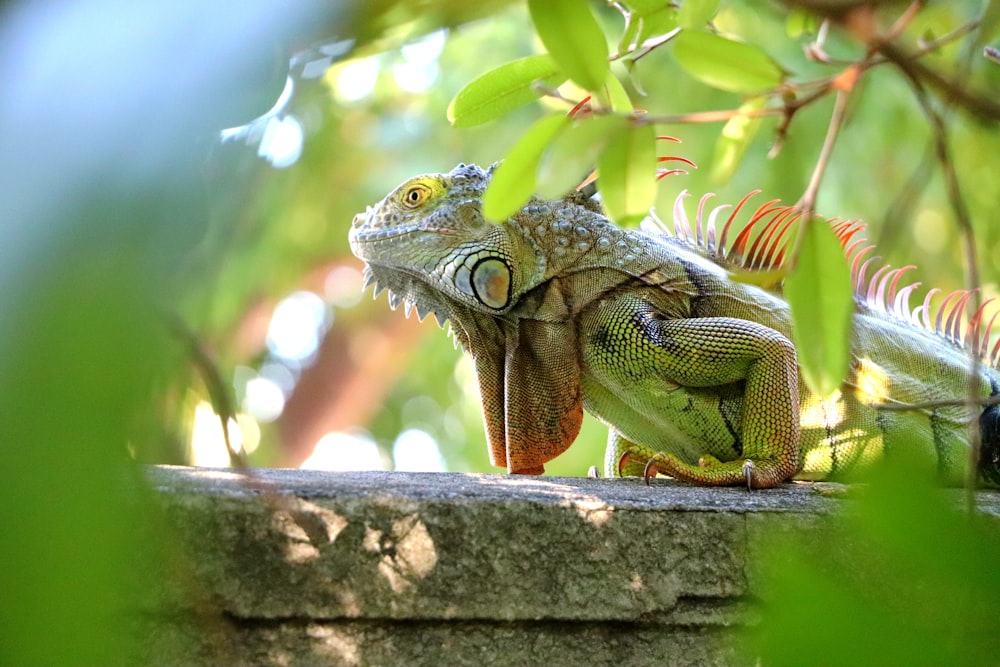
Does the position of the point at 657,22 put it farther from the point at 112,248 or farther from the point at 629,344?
the point at 112,248

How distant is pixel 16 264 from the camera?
39 cm

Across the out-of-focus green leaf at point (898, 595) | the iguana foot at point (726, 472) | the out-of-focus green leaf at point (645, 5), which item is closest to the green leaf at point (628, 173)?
the out-of-focus green leaf at point (645, 5)

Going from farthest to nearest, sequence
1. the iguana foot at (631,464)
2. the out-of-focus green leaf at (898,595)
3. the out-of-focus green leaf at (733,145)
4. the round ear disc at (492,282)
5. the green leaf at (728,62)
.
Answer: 1. the iguana foot at (631,464)
2. the round ear disc at (492,282)
3. the out-of-focus green leaf at (733,145)
4. the green leaf at (728,62)
5. the out-of-focus green leaf at (898,595)

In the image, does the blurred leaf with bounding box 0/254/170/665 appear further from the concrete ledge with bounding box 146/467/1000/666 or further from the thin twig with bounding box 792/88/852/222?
the concrete ledge with bounding box 146/467/1000/666

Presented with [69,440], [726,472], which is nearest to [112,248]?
[69,440]

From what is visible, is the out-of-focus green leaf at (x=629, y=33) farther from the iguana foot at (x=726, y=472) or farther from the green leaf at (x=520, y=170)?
the iguana foot at (x=726, y=472)

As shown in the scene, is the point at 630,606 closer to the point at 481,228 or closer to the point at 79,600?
the point at 481,228

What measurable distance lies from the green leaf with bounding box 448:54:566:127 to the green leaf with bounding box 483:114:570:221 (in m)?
0.53

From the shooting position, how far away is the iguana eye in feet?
9.68

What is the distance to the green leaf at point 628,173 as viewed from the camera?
3.54 feet

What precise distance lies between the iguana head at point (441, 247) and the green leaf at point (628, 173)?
63.5 inches

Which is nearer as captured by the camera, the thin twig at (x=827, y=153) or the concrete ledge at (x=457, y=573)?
the thin twig at (x=827, y=153)

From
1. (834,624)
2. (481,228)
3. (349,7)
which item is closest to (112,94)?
(349,7)

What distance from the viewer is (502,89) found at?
1.58 meters
